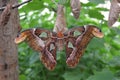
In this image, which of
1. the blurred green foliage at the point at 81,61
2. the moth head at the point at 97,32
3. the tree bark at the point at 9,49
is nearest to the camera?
the moth head at the point at 97,32

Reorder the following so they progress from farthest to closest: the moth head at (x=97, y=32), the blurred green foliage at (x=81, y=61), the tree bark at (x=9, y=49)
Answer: the blurred green foliage at (x=81, y=61) → the tree bark at (x=9, y=49) → the moth head at (x=97, y=32)

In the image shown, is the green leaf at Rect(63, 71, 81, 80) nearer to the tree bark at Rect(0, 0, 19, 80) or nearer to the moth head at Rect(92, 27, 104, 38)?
the tree bark at Rect(0, 0, 19, 80)

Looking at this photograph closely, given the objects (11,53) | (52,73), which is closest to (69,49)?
(11,53)

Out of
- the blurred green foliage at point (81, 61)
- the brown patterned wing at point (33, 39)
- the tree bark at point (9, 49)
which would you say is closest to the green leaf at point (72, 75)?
the blurred green foliage at point (81, 61)

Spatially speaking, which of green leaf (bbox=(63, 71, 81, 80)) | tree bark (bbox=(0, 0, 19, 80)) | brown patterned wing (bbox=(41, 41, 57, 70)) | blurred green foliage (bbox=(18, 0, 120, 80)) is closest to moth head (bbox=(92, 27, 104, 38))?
brown patterned wing (bbox=(41, 41, 57, 70))

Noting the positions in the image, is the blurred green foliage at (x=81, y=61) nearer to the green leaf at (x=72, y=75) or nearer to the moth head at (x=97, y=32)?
the green leaf at (x=72, y=75)

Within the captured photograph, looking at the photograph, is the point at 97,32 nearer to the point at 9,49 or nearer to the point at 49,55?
the point at 49,55
